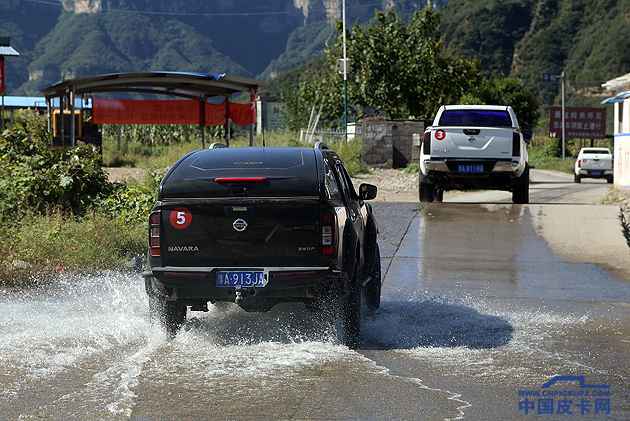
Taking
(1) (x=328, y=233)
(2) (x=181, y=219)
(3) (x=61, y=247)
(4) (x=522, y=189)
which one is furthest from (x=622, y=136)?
(2) (x=181, y=219)

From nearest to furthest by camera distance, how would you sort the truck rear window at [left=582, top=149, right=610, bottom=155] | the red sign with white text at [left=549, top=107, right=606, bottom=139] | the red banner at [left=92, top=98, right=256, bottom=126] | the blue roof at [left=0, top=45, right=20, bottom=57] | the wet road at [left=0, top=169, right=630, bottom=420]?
the wet road at [left=0, top=169, right=630, bottom=420]
the blue roof at [left=0, top=45, right=20, bottom=57]
the red banner at [left=92, top=98, right=256, bottom=126]
the truck rear window at [left=582, top=149, right=610, bottom=155]
the red sign with white text at [left=549, top=107, right=606, bottom=139]

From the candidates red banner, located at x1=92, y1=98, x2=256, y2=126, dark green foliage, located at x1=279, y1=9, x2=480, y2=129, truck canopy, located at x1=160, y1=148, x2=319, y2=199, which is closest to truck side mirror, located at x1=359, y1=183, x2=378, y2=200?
truck canopy, located at x1=160, y1=148, x2=319, y2=199

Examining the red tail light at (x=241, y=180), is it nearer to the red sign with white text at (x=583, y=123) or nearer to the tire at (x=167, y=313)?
the tire at (x=167, y=313)

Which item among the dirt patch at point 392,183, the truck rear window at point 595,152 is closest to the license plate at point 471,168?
the dirt patch at point 392,183

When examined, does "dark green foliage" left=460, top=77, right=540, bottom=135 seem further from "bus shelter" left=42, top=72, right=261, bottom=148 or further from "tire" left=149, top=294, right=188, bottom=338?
"tire" left=149, top=294, right=188, bottom=338

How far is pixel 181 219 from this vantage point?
9.05m

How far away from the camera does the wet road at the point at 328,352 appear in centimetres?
725

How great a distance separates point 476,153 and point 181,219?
46.5 feet

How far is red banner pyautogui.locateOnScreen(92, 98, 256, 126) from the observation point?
37031 mm

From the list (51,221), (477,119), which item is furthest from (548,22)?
(51,221)

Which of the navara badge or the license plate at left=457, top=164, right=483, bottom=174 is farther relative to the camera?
the license plate at left=457, top=164, right=483, bottom=174

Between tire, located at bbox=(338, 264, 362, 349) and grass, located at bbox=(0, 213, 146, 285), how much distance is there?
16.7ft

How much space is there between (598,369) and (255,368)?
2.48 m

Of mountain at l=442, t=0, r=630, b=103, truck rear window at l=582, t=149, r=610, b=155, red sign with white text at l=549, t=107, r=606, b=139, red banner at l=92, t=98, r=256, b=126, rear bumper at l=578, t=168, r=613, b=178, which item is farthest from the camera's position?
mountain at l=442, t=0, r=630, b=103
